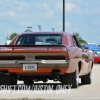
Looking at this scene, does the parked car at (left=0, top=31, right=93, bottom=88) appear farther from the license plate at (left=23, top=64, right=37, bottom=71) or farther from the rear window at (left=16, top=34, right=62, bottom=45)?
the rear window at (left=16, top=34, right=62, bottom=45)

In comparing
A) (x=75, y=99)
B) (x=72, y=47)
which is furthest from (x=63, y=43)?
(x=75, y=99)

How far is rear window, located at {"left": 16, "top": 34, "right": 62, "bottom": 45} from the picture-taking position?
14.8 meters

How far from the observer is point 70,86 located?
46.1ft

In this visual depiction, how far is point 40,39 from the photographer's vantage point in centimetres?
1491

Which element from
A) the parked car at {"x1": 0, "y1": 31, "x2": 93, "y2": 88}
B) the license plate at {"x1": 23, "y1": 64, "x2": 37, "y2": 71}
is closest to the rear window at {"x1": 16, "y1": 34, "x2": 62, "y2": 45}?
the parked car at {"x1": 0, "y1": 31, "x2": 93, "y2": 88}

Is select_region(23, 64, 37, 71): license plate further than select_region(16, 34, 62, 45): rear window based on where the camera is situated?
No

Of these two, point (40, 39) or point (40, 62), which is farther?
point (40, 39)

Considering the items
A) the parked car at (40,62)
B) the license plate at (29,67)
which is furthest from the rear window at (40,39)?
the license plate at (29,67)

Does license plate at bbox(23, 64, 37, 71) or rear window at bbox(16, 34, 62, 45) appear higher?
rear window at bbox(16, 34, 62, 45)

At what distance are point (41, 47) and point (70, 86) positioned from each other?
4.19ft

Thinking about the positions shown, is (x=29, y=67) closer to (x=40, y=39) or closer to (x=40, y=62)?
(x=40, y=62)

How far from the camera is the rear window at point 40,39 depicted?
1477cm

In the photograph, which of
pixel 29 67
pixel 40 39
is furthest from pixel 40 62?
pixel 40 39

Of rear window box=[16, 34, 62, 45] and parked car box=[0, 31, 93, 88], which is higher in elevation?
rear window box=[16, 34, 62, 45]
